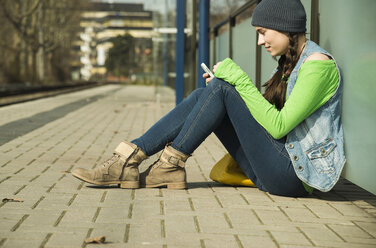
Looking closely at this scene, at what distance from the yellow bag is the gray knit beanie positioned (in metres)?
1.00

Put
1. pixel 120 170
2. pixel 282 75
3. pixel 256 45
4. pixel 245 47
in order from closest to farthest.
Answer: pixel 282 75
pixel 120 170
pixel 256 45
pixel 245 47

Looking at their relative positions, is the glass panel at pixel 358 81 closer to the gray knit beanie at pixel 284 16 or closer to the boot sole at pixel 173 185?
the gray knit beanie at pixel 284 16

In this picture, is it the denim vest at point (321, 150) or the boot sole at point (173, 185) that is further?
the boot sole at point (173, 185)

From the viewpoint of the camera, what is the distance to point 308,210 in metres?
3.48

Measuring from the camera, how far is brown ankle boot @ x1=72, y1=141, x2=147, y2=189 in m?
3.80

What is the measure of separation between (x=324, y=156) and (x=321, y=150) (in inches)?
1.5

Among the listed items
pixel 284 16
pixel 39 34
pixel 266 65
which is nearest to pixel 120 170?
pixel 284 16

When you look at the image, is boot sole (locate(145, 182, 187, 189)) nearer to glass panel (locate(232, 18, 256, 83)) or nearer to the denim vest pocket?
the denim vest pocket

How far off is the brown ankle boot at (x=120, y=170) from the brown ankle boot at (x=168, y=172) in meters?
0.08

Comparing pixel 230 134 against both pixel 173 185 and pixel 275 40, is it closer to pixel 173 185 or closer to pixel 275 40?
pixel 173 185

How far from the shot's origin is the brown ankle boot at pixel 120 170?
380cm

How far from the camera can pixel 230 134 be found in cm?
379

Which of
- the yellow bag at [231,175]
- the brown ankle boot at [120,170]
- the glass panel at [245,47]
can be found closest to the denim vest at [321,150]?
the yellow bag at [231,175]

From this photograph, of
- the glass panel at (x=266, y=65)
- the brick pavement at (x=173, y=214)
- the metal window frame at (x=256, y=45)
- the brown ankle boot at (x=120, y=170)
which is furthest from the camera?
the glass panel at (x=266, y=65)
